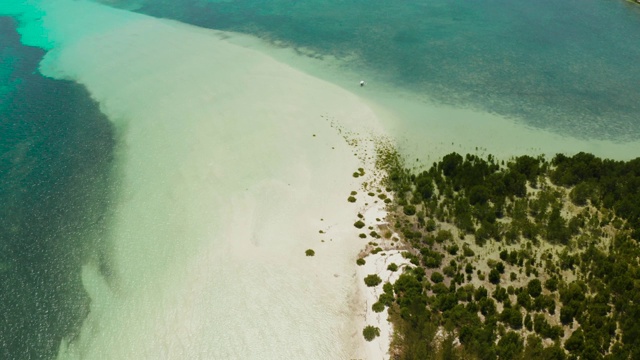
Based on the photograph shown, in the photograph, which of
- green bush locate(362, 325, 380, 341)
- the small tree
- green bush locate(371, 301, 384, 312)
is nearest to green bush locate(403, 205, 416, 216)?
the small tree

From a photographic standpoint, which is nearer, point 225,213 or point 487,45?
point 225,213

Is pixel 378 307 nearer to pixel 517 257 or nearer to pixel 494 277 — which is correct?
pixel 494 277

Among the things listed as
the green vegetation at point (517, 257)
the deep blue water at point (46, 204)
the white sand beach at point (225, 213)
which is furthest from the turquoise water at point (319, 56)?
the green vegetation at point (517, 257)

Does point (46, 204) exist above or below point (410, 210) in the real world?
below

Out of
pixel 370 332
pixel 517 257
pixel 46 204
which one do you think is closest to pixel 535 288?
pixel 517 257

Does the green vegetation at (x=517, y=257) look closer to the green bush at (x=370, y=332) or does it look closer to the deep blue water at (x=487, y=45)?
the green bush at (x=370, y=332)
